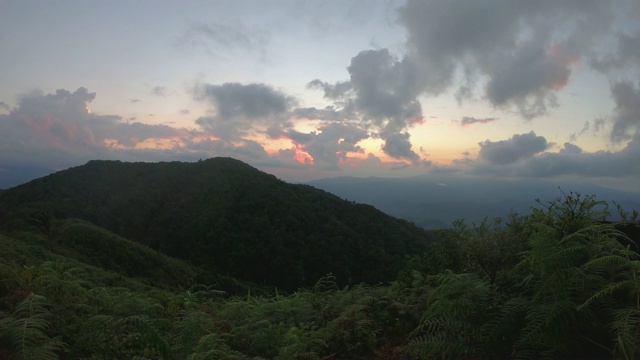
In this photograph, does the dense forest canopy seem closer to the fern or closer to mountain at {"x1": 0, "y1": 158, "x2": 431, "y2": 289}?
the fern

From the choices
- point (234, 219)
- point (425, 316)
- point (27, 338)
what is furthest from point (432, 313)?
point (234, 219)

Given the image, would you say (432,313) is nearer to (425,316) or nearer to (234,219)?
(425,316)

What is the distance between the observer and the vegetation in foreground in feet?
10.4

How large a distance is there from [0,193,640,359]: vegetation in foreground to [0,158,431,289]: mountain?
51.0 m

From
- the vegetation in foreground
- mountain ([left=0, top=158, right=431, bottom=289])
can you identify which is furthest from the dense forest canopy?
mountain ([left=0, top=158, right=431, bottom=289])

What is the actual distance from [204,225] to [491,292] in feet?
231

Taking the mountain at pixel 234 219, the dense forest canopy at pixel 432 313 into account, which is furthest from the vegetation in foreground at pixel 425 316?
the mountain at pixel 234 219

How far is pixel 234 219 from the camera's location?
72250 millimetres

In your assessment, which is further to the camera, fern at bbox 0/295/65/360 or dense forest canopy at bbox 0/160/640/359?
fern at bbox 0/295/65/360

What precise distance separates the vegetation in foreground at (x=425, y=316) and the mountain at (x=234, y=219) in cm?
5102

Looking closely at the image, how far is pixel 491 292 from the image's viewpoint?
3984 millimetres

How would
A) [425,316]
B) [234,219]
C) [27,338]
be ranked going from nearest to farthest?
[27,338] < [425,316] < [234,219]

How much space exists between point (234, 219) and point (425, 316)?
230ft

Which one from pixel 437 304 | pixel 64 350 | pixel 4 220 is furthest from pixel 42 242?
pixel 437 304
